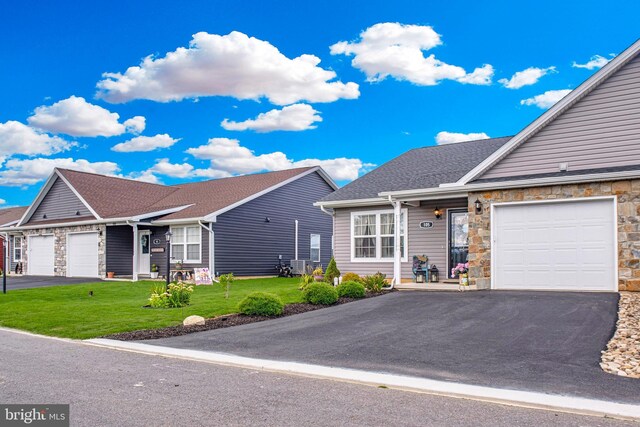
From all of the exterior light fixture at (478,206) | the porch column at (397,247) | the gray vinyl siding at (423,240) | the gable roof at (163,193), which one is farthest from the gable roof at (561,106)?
the gable roof at (163,193)

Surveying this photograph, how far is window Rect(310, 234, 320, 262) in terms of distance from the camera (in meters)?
29.6

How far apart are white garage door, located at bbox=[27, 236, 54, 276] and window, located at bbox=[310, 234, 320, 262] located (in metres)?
13.2

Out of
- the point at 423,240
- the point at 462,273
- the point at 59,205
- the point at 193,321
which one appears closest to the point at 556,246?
the point at 462,273

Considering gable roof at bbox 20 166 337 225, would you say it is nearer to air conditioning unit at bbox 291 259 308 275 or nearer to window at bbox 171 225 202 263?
window at bbox 171 225 202 263

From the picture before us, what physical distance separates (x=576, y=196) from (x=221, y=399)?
10976 mm

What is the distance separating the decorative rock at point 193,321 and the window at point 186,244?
12877 millimetres

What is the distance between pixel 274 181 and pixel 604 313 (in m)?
18.9

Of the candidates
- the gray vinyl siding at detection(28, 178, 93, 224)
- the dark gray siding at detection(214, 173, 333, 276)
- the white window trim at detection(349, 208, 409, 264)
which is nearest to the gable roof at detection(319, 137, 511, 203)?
the white window trim at detection(349, 208, 409, 264)

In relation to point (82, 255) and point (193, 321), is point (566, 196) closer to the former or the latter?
point (193, 321)

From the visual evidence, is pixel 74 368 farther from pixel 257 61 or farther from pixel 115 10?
pixel 257 61

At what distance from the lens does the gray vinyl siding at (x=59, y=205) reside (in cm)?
2828

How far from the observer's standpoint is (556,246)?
14195mm

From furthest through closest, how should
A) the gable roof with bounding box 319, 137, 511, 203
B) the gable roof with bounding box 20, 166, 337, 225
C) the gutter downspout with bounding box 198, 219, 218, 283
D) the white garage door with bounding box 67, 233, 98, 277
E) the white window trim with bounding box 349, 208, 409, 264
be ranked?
1. the white garage door with bounding box 67, 233, 98, 277
2. the gable roof with bounding box 20, 166, 337, 225
3. the gutter downspout with bounding box 198, 219, 218, 283
4. the gable roof with bounding box 319, 137, 511, 203
5. the white window trim with bounding box 349, 208, 409, 264

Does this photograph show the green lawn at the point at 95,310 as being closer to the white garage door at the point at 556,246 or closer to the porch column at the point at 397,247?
the porch column at the point at 397,247
